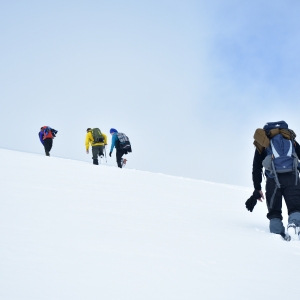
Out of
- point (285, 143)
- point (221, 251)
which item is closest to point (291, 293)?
point (221, 251)

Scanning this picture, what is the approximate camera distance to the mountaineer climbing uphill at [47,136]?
60.4 feet

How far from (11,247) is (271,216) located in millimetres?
3537

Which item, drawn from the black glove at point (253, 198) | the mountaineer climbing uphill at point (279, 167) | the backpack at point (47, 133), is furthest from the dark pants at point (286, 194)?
the backpack at point (47, 133)

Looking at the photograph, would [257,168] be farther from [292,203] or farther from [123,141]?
[123,141]

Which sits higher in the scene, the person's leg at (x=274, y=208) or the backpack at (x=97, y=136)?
the backpack at (x=97, y=136)

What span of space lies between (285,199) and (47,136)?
1525 centimetres

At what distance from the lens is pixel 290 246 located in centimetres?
414

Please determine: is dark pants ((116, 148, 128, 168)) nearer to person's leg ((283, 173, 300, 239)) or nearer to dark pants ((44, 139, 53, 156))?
dark pants ((44, 139, 53, 156))

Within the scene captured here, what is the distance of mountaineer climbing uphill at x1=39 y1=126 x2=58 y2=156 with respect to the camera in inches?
725

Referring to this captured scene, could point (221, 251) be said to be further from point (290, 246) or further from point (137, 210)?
point (137, 210)

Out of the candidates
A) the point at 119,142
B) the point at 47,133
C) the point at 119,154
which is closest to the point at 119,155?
the point at 119,154

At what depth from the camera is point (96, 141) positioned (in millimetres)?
16328

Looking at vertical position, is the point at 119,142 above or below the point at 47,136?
below

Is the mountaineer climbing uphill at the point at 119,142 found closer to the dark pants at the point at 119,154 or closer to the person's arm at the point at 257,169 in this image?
the dark pants at the point at 119,154
